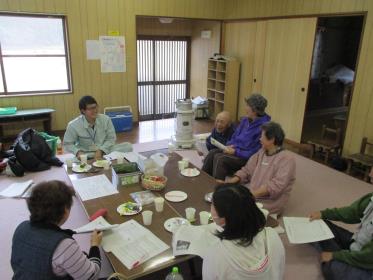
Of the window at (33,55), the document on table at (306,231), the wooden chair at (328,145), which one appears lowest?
the wooden chair at (328,145)

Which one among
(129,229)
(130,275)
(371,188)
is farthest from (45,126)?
(371,188)

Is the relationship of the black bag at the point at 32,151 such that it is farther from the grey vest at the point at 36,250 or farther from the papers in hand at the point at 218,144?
the grey vest at the point at 36,250

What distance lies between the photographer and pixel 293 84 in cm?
492

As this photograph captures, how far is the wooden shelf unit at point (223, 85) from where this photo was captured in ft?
19.3

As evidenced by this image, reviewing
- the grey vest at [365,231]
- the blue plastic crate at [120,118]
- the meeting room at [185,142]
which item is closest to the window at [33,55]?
the meeting room at [185,142]

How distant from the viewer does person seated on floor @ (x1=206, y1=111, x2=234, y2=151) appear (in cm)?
335

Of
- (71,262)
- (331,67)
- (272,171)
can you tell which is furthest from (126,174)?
(331,67)

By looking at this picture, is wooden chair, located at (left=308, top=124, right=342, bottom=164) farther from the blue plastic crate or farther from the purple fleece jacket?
the blue plastic crate

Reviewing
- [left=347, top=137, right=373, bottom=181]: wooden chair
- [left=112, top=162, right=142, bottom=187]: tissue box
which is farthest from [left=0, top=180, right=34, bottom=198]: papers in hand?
[left=347, top=137, right=373, bottom=181]: wooden chair

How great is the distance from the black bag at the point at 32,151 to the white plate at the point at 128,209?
2.09 m

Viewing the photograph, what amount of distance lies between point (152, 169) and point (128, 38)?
146 inches

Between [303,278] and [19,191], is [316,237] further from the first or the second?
[19,191]

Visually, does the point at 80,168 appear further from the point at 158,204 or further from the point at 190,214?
the point at 190,214

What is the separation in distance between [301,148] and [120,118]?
3029 mm
